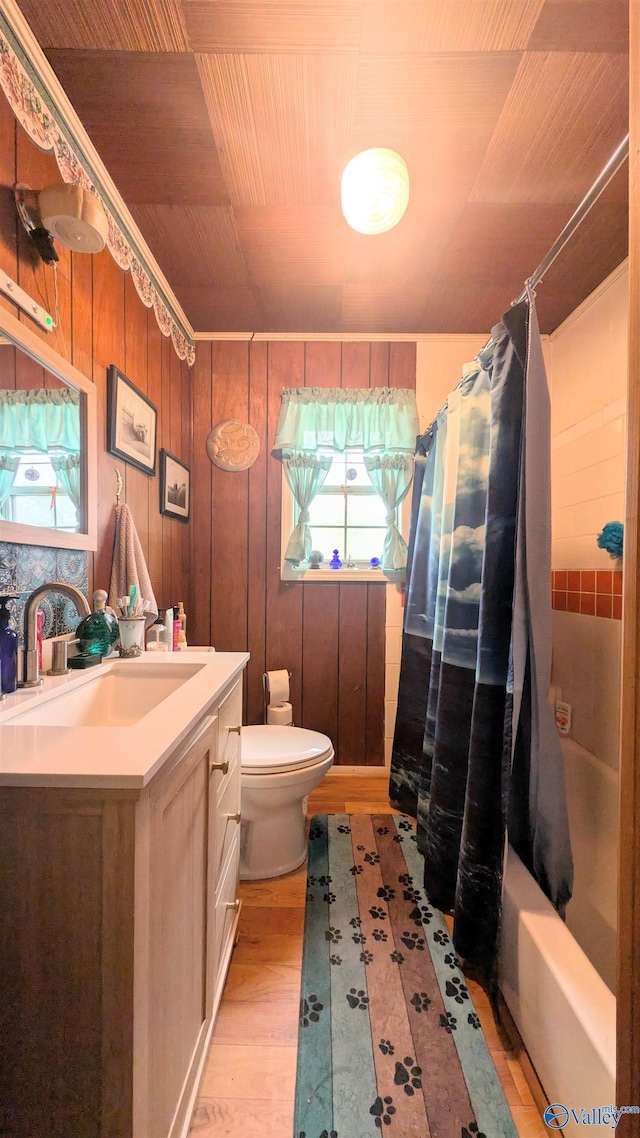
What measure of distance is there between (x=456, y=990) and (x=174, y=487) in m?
2.10

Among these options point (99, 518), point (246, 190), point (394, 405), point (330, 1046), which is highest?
point (246, 190)

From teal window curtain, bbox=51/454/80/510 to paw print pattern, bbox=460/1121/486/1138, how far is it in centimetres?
172

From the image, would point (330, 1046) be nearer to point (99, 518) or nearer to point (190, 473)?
point (99, 518)

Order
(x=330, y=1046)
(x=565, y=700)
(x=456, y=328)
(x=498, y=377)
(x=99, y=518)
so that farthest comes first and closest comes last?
(x=456, y=328) < (x=565, y=700) < (x=99, y=518) < (x=498, y=377) < (x=330, y=1046)

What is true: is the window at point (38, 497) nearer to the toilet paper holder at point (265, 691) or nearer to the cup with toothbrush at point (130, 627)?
the cup with toothbrush at point (130, 627)

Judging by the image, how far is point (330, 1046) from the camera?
1052 millimetres

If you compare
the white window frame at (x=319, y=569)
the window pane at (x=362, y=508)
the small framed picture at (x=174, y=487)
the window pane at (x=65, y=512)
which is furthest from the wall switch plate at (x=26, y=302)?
the window pane at (x=362, y=508)

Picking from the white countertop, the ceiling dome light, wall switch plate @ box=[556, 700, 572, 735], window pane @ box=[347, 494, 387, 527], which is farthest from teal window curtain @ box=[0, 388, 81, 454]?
wall switch plate @ box=[556, 700, 572, 735]

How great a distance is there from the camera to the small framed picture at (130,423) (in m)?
1.48

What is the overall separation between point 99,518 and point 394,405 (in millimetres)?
1580

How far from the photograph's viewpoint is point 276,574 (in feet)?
7.76

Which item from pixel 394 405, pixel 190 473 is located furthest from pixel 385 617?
pixel 190 473

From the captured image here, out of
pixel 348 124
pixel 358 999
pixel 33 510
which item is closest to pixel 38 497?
pixel 33 510

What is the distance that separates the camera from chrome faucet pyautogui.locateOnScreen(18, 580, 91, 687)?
0.99m
